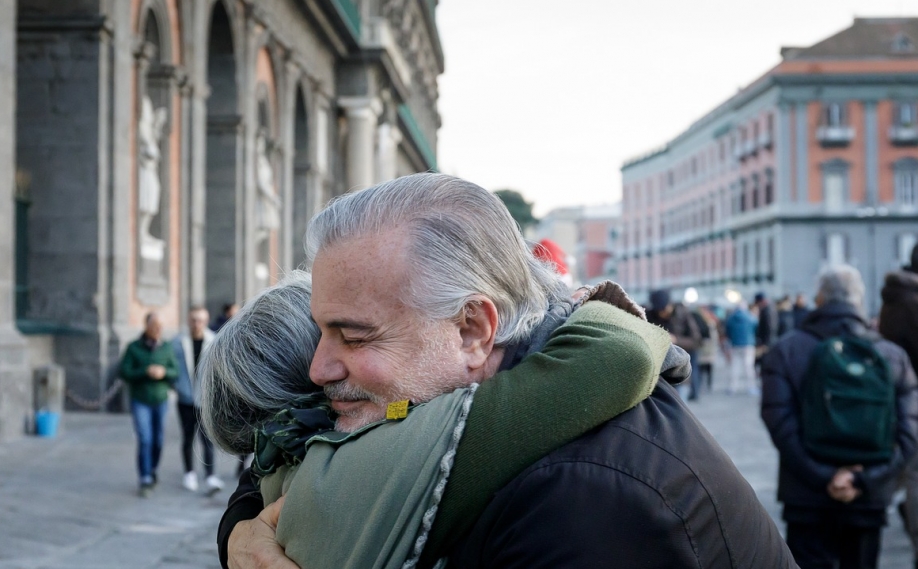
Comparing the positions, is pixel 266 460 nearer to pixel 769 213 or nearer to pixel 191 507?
pixel 191 507

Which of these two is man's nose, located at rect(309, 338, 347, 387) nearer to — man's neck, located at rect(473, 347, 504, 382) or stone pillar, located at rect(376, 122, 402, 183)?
man's neck, located at rect(473, 347, 504, 382)

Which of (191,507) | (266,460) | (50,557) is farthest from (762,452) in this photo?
(266,460)

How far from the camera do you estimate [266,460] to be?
2045mm

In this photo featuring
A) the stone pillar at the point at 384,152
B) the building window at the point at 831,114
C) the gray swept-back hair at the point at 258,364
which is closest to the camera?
the gray swept-back hair at the point at 258,364

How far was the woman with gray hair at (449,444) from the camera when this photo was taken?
167 centimetres

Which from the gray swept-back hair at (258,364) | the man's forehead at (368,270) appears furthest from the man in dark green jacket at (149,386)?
the man's forehead at (368,270)

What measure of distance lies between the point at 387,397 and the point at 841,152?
233 feet

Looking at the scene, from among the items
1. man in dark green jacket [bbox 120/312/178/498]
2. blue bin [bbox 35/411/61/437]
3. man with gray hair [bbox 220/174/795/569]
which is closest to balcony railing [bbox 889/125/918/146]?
blue bin [bbox 35/411/61/437]

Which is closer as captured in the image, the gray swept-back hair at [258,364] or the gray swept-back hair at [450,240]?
the gray swept-back hair at [450,240]

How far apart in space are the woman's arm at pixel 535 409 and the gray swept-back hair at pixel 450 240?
0.14 meters

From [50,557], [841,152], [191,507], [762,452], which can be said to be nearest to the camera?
[50,557]

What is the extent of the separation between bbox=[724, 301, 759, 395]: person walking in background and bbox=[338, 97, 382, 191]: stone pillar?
36.0 ft

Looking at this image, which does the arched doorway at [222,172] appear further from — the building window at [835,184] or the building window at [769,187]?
the building window at [835,184]

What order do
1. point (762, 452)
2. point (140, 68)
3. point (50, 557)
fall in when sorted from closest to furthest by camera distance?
point (50, 557), point (762, 452), point (140, 68)
